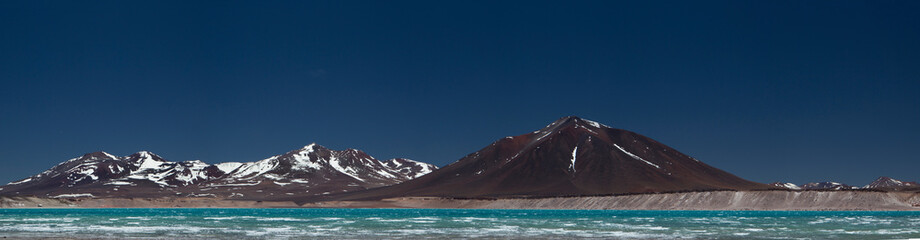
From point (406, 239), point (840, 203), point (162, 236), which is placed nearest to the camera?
point (406, 239)

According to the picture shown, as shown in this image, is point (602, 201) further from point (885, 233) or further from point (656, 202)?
point (885, 233)

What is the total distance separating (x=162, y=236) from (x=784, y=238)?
128 feet

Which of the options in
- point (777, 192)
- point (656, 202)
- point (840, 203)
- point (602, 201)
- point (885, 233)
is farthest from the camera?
point (602, 201)

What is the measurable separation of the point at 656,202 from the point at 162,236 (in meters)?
133

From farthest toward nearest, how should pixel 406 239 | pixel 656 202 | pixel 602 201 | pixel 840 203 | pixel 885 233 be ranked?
pixel 602 201 < pixel 656 202 < pixel 840 203 < pixel 885 233 < pixel 406 239

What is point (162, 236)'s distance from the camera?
50.4 metres

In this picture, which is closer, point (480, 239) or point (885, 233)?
point (480, 239)

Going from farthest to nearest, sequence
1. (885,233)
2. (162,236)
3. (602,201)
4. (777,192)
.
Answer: (602,201) → (777,192) → (885,233) → (162,236)

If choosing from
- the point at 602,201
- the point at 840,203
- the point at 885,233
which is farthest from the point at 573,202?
the point at 885,233

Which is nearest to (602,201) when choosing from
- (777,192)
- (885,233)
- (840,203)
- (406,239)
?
(777,192)

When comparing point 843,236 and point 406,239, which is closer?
point 406,239

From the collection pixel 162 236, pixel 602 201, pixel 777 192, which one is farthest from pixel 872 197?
pixel 162 236

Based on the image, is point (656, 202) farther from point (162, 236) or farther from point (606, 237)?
point (162, 236)

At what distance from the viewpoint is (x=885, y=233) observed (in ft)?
179
